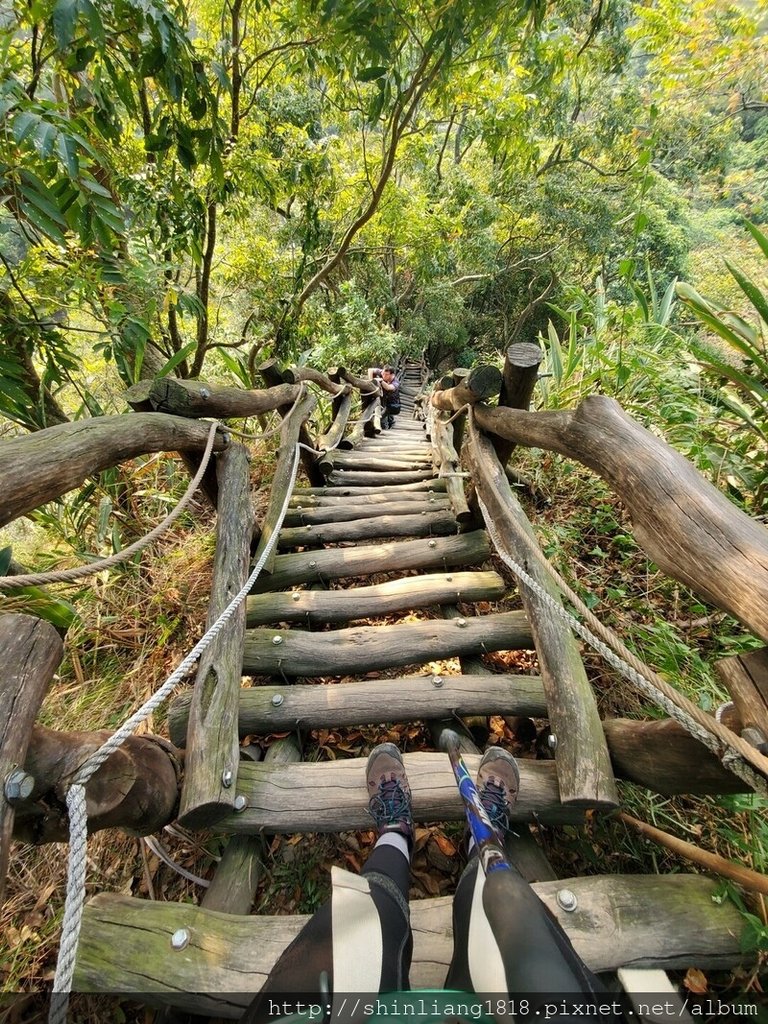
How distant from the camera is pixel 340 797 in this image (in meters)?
1.36

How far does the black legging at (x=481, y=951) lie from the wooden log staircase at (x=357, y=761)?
5.6 inches

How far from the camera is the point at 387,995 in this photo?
0.89m

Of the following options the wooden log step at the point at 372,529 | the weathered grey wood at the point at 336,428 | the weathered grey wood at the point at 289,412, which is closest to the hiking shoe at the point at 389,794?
the wooden log step at the point at 372,529

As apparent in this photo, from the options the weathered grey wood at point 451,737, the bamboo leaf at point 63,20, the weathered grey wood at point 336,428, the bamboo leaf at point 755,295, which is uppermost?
the bamboo leaf at point 63,20

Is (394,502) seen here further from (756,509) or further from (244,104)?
(244,104)

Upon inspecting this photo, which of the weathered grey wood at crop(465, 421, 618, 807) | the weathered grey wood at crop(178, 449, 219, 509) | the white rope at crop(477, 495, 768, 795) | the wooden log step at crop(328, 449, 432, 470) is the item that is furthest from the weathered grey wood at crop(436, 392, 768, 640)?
the wooden log step at crop(328, 449, 432, 470)

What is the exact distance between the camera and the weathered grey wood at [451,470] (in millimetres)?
2779

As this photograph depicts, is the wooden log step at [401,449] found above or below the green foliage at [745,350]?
below

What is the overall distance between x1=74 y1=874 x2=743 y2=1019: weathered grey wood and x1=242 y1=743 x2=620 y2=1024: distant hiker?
0.53 ft

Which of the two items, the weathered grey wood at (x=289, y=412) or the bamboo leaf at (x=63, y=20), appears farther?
the weathered grey wood at (x=289, y=412)

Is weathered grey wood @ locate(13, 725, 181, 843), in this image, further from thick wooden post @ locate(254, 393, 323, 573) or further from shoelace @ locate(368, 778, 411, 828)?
thick wooden post @ locate(254, 393, 323, 573)

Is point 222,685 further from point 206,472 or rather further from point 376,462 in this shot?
point 376,462

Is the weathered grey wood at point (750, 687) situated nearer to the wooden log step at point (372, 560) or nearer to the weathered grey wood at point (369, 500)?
the wooden log step at point (372, 560)

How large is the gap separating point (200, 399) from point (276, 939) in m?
1.96
